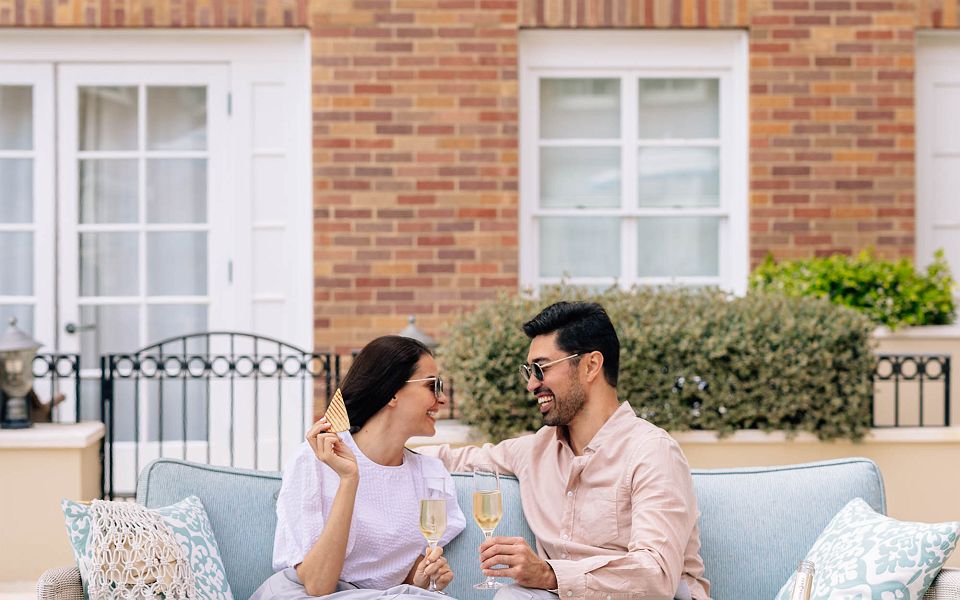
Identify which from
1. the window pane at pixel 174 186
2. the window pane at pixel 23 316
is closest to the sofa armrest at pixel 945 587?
the window pane at pixel 174 186

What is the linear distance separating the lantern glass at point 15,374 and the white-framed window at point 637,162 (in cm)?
303

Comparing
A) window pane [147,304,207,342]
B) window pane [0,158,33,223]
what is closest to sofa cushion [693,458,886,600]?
window pane [147,304,207,342]

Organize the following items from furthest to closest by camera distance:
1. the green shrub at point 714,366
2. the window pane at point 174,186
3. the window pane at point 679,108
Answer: the window pane at point 679,108, the window pane at point 174,186, the green shrub at point 714,366

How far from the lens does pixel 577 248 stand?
7316 mm

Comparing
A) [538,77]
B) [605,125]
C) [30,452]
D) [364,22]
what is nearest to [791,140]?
[605,125]

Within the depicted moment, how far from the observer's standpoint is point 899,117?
7.19 metres

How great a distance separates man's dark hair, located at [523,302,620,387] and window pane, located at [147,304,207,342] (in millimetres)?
4051

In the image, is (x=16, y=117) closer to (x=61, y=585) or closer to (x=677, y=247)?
(x=677, y=247)

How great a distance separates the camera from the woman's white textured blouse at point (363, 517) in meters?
3.30

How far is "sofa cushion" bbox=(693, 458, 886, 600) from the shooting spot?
369 centimetres

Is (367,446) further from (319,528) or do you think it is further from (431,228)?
(431,228)

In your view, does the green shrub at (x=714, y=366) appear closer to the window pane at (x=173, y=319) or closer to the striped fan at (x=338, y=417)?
the striped fan at (x=338, y=417)

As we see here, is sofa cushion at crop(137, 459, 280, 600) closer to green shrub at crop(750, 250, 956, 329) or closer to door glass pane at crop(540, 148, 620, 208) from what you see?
green shrub at crop(750, 250, 956, 329)

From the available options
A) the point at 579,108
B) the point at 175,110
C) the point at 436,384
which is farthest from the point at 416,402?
the point at 175,110
